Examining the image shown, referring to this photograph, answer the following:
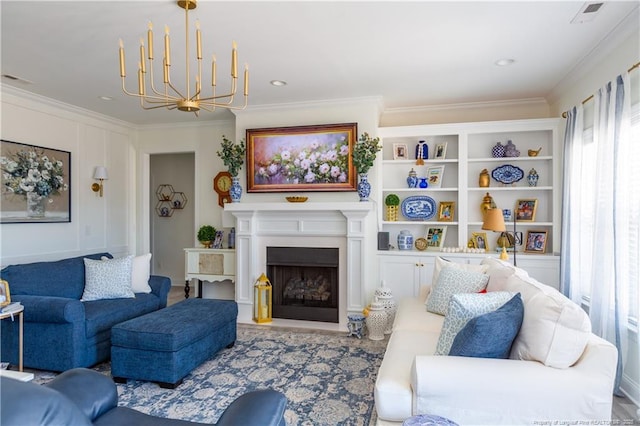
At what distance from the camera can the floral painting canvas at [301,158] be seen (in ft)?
14.6

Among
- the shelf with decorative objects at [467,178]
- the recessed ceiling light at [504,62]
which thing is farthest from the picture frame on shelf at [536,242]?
the recessed ceiling light at [504,62]

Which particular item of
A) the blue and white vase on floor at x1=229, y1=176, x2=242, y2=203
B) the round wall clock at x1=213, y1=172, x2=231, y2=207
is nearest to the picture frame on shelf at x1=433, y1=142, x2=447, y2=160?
the blue and white vase on floor at x1=229, y1=176, x2=242, y2=203

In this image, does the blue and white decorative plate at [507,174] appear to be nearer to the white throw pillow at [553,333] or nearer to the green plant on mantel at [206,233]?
the white throw pillow at [553,333]

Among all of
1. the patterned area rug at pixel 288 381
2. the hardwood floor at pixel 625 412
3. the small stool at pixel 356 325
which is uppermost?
the small stool at pixel 356 325

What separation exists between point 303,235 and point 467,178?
2.01m

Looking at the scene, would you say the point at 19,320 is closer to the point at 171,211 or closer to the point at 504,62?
the point at 171,211

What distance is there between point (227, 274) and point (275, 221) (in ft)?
3.18

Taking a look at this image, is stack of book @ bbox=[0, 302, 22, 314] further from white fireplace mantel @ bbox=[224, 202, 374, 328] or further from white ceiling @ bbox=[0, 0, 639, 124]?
white fireplace mantel @ bbox=[224, 202, 374, 328]

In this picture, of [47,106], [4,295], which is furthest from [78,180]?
[4,295]

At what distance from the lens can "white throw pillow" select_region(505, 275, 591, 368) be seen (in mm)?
1717

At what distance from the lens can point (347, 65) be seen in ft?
11.1

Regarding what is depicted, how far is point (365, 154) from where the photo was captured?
424 centimetres

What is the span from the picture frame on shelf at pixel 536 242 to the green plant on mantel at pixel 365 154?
1976 mm

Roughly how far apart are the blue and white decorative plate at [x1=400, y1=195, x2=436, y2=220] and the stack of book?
12.5 feet
